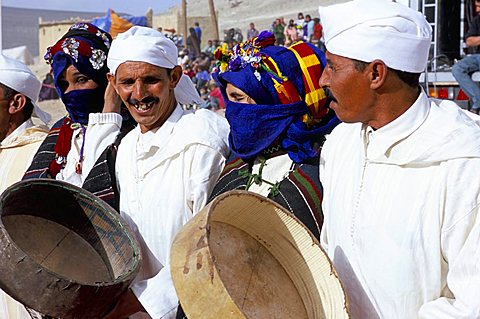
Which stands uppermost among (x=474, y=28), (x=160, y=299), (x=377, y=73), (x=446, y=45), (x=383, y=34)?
(x=383, y=34)

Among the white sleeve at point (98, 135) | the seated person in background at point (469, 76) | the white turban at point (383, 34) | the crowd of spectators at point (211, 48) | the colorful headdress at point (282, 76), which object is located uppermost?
the white turban at point (383, 34)

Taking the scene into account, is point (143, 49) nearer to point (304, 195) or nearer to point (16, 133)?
point (304, 195)

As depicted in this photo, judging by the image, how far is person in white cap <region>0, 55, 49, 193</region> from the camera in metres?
4.64

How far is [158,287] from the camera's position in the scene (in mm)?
3193

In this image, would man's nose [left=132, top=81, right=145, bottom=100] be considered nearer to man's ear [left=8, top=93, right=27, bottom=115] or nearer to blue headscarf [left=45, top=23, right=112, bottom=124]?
blue headscarf [left=45, top=23, right=112, bottom=124]

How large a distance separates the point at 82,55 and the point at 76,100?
0.23 metres

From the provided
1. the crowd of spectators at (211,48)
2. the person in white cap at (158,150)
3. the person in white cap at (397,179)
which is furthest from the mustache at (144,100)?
the crowd of spectators at (211,48)

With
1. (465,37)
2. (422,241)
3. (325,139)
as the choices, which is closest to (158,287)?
(325,139)

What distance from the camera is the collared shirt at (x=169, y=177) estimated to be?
137 inches

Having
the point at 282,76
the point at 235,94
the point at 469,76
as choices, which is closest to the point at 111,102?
the point at 235,94

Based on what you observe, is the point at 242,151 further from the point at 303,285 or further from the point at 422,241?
the point at 422,241

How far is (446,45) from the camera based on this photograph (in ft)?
37.3

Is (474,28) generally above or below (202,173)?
below

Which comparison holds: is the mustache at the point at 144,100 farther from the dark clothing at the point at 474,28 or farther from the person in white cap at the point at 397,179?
the dark clothing at the point at 474,28
